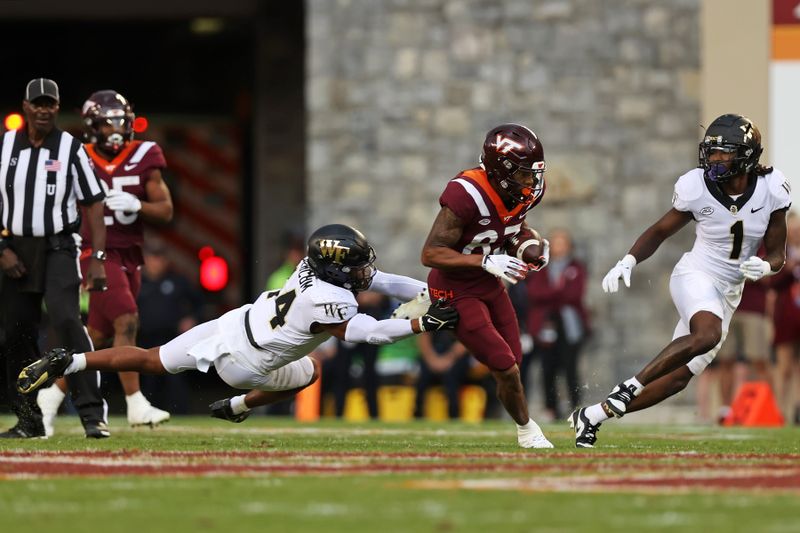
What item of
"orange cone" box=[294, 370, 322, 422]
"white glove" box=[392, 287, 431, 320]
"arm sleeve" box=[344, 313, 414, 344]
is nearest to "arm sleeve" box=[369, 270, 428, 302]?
"white glove" box=[392, 287, 431, 320]

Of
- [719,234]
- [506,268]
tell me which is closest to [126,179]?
[506,268]

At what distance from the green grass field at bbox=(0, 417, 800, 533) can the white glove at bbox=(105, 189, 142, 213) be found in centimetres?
141

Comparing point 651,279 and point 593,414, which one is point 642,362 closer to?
point 651,279

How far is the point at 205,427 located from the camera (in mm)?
11469

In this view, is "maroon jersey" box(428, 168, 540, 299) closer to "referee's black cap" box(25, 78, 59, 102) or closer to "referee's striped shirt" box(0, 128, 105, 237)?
"referee's striped shirt" box(0, 128, 105, 237)

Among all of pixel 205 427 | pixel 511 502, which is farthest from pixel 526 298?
pixel 511 502

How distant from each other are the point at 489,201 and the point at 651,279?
848 cm

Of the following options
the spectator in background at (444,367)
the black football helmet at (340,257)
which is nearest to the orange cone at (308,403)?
the spectator in background at (444,367)

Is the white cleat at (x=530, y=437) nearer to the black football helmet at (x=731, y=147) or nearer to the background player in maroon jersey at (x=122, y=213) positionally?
the black football helmet at (x=731, y=147)

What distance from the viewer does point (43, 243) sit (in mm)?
9242

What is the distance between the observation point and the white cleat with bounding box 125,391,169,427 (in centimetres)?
991

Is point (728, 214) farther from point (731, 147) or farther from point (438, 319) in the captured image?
point (438, 319)

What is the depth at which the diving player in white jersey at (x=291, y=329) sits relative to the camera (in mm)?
8211

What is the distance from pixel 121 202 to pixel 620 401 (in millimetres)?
3105
